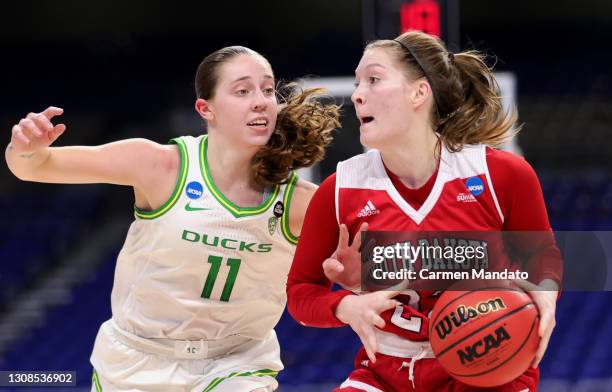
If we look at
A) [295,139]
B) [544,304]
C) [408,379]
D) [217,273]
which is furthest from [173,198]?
[544,304]

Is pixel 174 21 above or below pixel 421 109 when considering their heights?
below

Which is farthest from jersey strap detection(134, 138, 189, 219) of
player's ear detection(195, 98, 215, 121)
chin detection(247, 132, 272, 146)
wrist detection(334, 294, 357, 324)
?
wrist detection(334, 294, 357, 324)

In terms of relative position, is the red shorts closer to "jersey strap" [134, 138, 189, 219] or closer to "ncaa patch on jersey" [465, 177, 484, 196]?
"ncaa patch on jersey" [465, 177, 484, 196]

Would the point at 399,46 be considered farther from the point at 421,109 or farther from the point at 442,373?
the point at 442,373

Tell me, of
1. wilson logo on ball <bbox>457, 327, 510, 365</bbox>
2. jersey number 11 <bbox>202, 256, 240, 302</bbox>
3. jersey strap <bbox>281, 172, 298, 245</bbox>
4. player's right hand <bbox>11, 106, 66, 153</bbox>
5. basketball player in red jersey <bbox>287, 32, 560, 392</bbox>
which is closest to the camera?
wilson logo on ball <bbox>457, 327, 510, 365</bbox>

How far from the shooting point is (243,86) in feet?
11.6

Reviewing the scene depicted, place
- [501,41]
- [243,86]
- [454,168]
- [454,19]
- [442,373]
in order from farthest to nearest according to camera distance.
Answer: [501,41]
[454,19]
[243,86]
[454,168]
[442,373]

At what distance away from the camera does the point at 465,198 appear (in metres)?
2.87

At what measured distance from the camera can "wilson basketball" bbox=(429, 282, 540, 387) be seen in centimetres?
253

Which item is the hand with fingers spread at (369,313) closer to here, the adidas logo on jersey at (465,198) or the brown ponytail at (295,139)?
the adidas logo on jersey at (465,198)

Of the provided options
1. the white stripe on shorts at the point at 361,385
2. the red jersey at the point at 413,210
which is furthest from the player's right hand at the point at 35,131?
the white stripe on shorts at the point at 361,385

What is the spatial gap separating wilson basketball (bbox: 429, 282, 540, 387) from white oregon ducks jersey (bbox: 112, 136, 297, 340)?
1.10m

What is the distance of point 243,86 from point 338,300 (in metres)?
1.08

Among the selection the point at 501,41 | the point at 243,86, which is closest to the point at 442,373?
the point at 243,86
